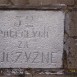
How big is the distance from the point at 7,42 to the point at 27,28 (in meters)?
0.17

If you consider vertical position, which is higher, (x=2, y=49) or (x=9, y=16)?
(x=9, y=16)

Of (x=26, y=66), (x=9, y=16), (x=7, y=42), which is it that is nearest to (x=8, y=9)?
(x=9, y=16)

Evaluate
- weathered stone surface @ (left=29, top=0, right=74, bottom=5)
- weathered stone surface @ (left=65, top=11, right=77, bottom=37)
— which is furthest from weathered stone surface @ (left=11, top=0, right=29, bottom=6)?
weathered stone surface @ (left=65, top=11, right=77, bottom=37)

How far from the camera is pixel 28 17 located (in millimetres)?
2619

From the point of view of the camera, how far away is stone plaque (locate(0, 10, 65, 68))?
2617 mm

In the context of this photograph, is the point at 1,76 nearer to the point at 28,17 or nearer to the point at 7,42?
the point at 7,42

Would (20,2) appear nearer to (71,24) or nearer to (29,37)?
(29,37)

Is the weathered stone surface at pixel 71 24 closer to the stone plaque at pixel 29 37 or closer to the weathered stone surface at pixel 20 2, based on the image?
the stone plaque at pixel 29 37

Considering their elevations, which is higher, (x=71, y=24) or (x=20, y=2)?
(x=20, y=2)

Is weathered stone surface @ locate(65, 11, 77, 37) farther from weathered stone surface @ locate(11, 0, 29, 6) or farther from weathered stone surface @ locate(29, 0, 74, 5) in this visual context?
weathered stone surface @ locate(11, 0, 29, 6)

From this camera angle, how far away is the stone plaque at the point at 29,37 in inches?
103

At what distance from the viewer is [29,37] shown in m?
2.62

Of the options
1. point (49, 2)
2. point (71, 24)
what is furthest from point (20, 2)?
point (71, 24)

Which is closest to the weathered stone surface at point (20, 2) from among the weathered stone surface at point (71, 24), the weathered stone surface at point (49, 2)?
the weathered stone surface at point (49, 2)
